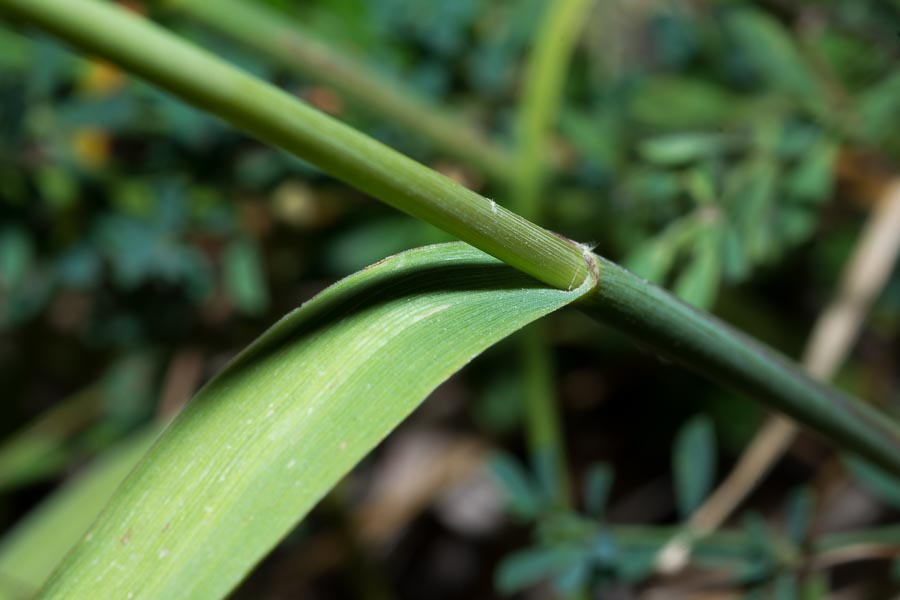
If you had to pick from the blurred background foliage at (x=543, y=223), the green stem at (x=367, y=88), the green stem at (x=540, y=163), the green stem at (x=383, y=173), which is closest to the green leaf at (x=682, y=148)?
the blurred background foliage at (x=543, y=223)

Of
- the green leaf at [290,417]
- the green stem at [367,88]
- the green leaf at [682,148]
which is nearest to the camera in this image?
the green leaf at [290,417]

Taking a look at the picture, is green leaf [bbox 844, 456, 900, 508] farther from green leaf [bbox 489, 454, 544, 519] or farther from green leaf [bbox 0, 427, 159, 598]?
green leaf [bbox 0, 427, 159, 598]

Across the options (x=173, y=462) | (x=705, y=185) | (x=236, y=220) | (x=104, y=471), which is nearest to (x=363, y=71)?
(x=236, y=220)

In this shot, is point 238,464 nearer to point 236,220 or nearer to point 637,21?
point 236,220

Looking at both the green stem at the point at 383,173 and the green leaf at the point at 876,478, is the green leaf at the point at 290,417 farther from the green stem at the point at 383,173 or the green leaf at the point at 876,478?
the green leaf at the point at 876,478

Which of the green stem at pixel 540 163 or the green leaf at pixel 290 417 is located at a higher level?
the green stem at pixel 540 163

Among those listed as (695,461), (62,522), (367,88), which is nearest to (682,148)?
(695,461)
